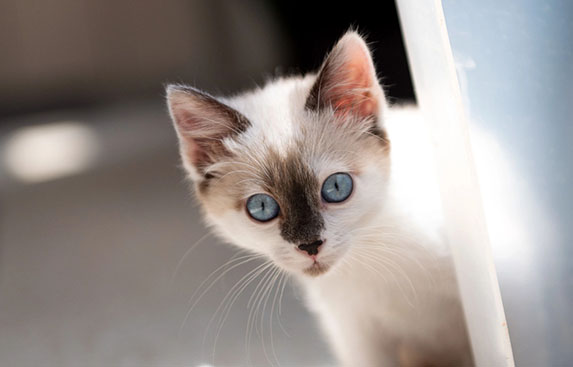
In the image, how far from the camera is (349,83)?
1.00 meters

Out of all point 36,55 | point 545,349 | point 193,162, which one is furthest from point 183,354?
point 36,55

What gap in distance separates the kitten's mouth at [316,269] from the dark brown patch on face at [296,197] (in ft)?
0.18

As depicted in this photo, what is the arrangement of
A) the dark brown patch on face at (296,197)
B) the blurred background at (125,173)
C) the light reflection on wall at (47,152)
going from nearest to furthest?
the dark brown patch on face at (296,197), the blurred background at (125,173), the light reflection on wall at (47,152)

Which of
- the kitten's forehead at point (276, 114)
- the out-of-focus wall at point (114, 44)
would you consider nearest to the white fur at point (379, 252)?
the kitten's forehead at point (276, 114)

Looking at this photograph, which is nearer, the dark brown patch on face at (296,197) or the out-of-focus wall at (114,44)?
the dark brown patch on face at (296,197)

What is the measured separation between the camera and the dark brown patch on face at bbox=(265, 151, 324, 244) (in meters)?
0.92

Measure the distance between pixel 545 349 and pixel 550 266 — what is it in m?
0.13

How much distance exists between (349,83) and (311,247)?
30 cm

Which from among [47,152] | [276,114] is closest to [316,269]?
[276,114]

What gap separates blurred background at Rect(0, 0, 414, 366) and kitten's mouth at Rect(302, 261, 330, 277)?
10.4 inches

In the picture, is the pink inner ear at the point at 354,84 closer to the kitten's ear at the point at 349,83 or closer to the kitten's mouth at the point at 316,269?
the kitten's ear at the point at 349,83

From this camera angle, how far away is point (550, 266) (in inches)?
35.3

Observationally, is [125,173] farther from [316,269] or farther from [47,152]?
[316,269]

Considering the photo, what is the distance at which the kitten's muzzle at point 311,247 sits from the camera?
92cm
